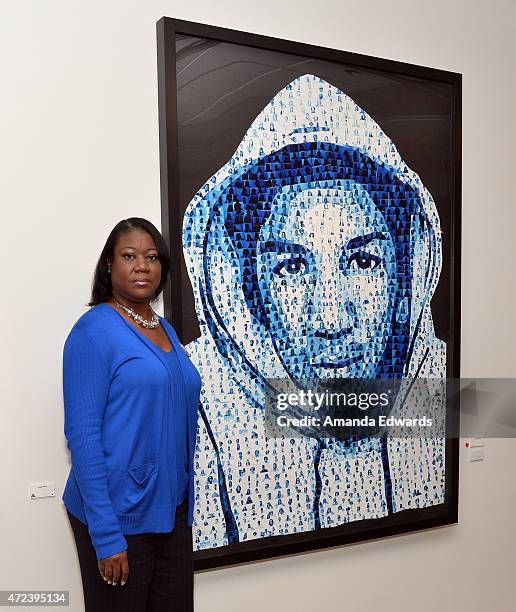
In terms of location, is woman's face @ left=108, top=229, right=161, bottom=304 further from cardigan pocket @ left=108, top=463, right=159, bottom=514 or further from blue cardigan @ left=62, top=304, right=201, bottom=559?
cardigan pocket @ left=108, top=463, right=159, bottom=514

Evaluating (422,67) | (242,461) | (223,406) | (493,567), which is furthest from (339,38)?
(493,567)

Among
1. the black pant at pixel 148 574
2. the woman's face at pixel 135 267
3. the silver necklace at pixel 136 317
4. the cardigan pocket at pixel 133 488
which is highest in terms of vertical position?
the woman's face at pixel 135 267

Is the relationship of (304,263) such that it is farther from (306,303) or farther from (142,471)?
(142,471)

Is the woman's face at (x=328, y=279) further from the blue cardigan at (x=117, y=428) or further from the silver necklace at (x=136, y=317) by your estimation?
the blue cardigan at (x=117, y=428)

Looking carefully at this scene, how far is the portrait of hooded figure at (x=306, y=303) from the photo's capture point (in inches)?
83.7

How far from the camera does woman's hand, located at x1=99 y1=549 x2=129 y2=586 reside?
170cm

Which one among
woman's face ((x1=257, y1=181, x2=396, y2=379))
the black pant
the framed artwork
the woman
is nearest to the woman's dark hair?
the woman

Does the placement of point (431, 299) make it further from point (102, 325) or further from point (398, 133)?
point (102, 325)

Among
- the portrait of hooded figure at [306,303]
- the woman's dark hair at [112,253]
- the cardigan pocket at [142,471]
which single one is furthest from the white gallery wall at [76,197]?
the cardigan pocket at [142,471]

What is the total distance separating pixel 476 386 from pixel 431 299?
1.37 feet

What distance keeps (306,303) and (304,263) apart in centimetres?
13

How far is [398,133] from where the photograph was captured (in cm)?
242

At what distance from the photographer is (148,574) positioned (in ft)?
5.94

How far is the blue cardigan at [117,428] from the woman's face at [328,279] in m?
0.54
